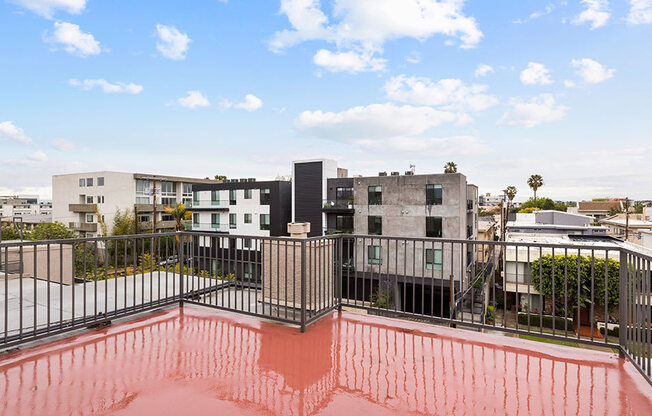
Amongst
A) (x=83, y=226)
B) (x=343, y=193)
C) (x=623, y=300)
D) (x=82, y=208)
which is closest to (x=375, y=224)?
(x=343, y=193)

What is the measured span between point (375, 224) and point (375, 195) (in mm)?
1935

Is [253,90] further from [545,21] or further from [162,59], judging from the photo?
[545,21]

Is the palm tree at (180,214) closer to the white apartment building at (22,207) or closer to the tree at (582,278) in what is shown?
the tree at (582,278)

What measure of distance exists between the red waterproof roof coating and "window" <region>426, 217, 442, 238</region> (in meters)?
17.7

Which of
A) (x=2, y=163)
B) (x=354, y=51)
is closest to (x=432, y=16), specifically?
(x=354, y=51)

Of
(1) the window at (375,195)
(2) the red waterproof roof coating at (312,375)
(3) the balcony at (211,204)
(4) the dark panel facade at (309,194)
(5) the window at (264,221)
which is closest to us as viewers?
(2) the red waterproof roof coating at (312,375)

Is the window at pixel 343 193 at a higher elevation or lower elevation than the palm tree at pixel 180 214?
higher

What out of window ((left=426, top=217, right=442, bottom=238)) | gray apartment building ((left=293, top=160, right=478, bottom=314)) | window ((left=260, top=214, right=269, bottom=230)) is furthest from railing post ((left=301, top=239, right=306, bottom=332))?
window ((left=260, top=214, right=269, bottom=230))

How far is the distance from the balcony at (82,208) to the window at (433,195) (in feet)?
110

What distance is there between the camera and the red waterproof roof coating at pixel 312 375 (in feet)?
6.30

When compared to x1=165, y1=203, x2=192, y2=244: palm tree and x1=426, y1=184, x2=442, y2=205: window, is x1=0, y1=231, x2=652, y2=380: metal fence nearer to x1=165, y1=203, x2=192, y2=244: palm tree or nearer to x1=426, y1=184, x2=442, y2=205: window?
x1=426, y1=184, x2=442, y2=205: window

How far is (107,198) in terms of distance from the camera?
33.8 m

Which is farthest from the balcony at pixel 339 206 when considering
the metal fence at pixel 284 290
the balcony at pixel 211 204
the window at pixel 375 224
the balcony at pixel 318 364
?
the balcony at pixel 318 364

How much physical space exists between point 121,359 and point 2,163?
1395 inches
